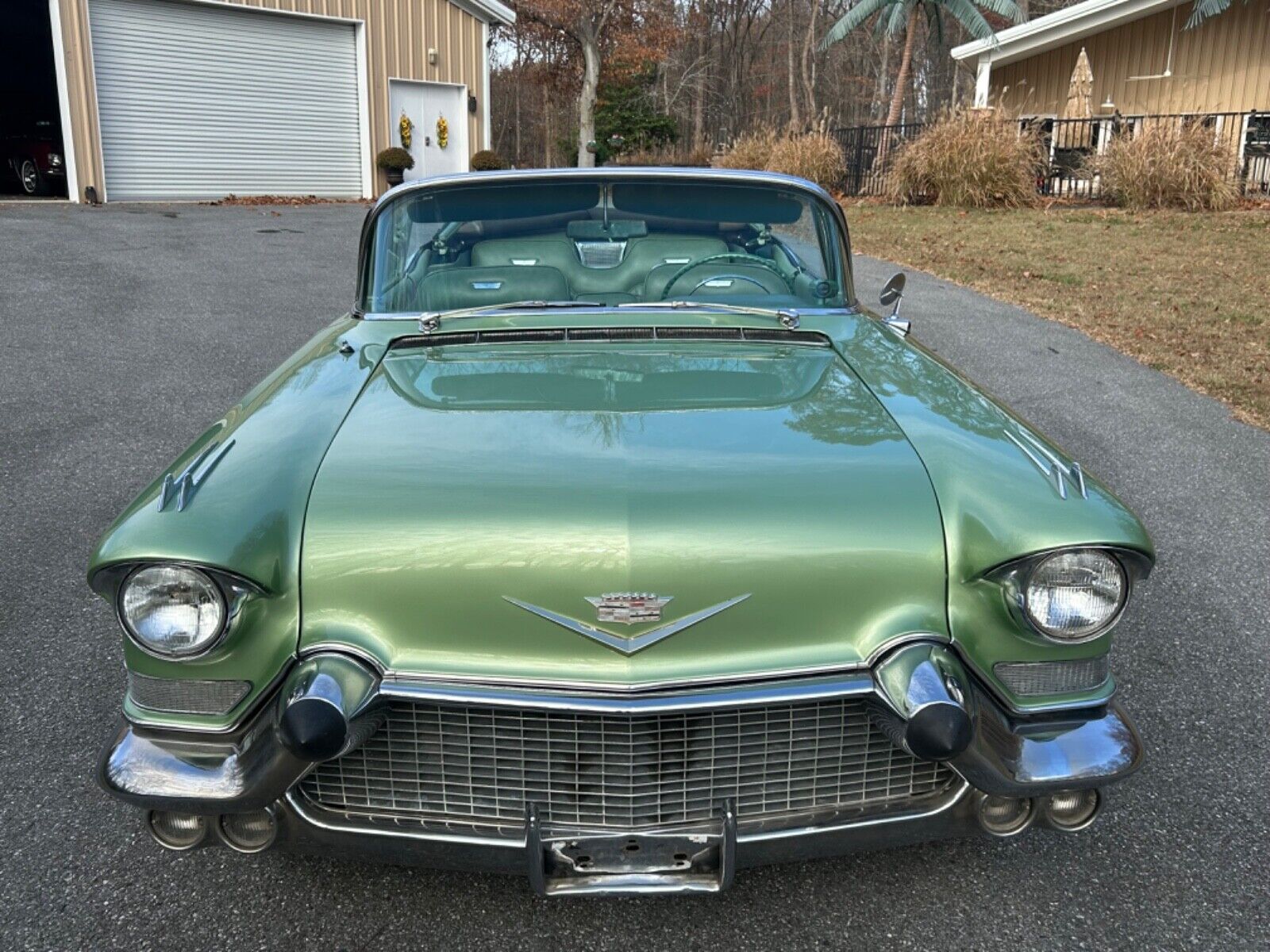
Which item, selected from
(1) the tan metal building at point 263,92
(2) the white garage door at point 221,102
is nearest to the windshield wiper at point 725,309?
(1) the tan metal building at point 263,92

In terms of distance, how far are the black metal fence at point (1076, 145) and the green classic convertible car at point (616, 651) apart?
14387 mm

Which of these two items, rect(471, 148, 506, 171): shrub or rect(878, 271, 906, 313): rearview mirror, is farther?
rect(471, 148, 506, 171): shrub

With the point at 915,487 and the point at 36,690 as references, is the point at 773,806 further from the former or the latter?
the point at 36,690

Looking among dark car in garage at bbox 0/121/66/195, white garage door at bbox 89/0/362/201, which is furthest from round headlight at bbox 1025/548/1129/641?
dark car in garage at bbox 0/121/66/195

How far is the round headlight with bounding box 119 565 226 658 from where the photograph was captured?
179cm

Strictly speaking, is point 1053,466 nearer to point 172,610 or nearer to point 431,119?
point 172,610

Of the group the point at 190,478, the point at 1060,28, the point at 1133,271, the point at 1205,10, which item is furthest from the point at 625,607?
the point at 1060,28

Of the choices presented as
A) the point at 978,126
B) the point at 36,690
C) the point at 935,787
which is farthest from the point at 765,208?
the point at 978,126

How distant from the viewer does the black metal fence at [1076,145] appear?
1509cm

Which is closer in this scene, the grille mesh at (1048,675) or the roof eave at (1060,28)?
the grille mesh at (1048,675)

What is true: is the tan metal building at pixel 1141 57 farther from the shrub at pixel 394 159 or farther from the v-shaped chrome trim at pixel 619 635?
the v-shaped chrome trim at pixel 619 635

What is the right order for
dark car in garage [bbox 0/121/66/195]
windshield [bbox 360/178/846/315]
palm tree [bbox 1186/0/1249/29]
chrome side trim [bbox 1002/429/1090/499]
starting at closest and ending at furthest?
chrome side trim [bbox 1002/429/1090/499]
windshield [bbox 360/178/846/315]
dark car in garage [bbox 0/121/66/195]
palm tree [bbox 1186/0/1249/29]

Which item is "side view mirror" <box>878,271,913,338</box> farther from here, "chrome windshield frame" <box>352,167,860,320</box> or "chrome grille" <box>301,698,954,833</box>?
"chrome grille" <box>301,698,954,833</box>

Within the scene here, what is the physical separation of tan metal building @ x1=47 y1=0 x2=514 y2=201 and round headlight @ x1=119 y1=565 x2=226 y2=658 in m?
15.3
